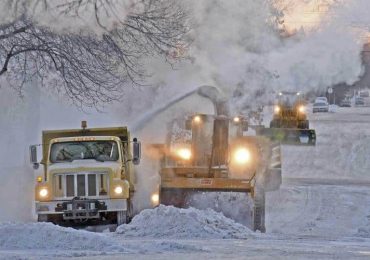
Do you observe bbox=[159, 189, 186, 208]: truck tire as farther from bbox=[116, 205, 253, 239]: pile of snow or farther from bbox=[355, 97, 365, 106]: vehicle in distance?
bbox=[355, 97, 365, 106]: vehicle in distance

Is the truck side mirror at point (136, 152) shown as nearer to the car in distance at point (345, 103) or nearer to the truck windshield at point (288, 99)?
the truck windshield at point (288, 99)

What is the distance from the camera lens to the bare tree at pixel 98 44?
69.8ft

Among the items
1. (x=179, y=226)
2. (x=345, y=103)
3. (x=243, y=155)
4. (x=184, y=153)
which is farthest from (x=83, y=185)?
(x=345, y=103)

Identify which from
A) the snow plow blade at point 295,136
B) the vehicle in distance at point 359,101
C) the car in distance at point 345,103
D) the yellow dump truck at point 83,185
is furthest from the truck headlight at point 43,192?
the car in distance at point 345,103

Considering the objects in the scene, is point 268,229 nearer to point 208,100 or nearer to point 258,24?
point 208,100

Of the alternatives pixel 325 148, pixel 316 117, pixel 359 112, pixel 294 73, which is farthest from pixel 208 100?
pixel 359 112

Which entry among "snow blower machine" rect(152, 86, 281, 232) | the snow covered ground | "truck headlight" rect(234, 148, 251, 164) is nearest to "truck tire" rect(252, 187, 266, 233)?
"snow blower machine" rect(152, 86, 281, 232)

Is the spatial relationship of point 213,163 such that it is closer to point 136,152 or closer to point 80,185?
point 136,152

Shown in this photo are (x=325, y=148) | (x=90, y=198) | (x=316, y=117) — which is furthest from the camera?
(x=316, y=117)

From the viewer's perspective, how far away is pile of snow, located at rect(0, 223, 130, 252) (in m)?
14.1

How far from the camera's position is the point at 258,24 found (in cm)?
2675

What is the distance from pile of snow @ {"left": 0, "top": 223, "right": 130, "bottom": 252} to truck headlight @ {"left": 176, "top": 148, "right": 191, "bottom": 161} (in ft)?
27.3

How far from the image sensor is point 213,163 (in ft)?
73.4

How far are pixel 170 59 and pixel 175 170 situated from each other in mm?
5424
